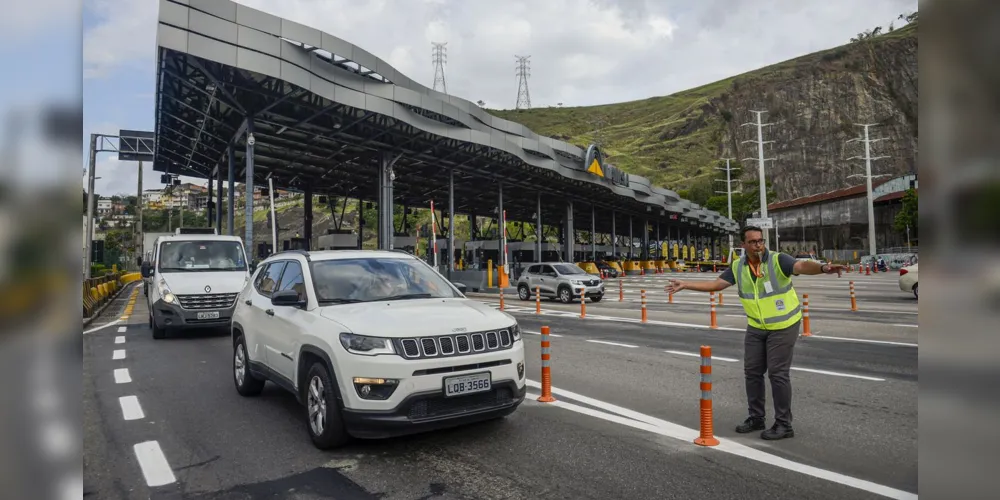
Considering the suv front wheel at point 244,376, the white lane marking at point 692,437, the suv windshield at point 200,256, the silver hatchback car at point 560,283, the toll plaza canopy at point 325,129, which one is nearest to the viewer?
the white lane marking at point 692,437

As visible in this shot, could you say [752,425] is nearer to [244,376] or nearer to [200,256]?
[244,376]

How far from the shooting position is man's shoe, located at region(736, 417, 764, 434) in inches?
225

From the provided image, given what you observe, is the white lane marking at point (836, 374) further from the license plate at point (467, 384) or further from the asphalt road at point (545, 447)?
the license plate at point (467, 384)

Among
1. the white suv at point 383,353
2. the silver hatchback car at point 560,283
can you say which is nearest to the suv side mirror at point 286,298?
the white suv at point 383,353

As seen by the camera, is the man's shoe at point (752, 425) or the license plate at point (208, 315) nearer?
the man's shoe at point (752, 425)

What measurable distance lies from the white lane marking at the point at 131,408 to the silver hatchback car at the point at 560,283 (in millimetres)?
16562

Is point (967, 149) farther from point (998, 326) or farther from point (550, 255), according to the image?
point (550, 255)

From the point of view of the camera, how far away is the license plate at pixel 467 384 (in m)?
5.02

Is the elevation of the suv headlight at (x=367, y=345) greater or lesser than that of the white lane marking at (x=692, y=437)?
greater

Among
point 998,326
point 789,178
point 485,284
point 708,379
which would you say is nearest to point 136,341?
point 708,379

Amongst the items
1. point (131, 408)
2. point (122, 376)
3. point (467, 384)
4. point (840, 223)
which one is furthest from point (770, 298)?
point (840, 223)

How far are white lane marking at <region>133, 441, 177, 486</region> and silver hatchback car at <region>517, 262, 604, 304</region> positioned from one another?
1795 centimetres

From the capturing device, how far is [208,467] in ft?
16.3

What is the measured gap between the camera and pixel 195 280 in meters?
12.6
